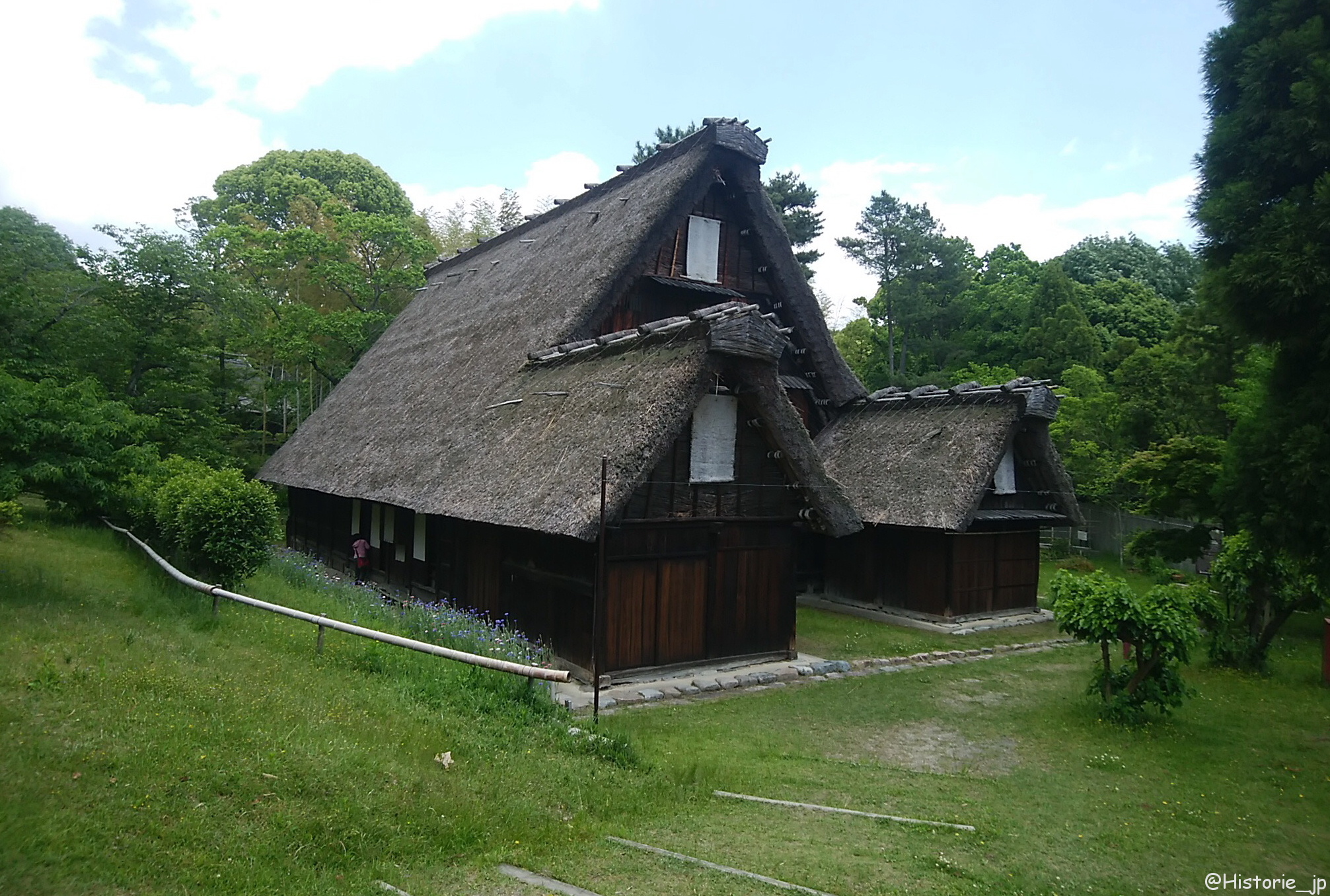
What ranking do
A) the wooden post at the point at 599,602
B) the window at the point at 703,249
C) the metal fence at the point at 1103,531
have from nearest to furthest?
1. the wooden post at the point at 599,602
2. the window at the point at 703,249
3. the metal fence at the point at 1103,531

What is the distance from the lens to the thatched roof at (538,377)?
1052 cm

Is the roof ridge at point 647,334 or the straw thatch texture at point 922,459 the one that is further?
the straw thatch texture at point 922,459

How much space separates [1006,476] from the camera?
17.4m

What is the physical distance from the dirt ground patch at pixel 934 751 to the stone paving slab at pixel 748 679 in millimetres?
2366

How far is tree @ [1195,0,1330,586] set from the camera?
653 cm

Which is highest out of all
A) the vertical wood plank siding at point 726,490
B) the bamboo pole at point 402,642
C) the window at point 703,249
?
the window at point 703,249

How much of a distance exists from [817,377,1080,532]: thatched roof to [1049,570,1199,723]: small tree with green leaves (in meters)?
5.60

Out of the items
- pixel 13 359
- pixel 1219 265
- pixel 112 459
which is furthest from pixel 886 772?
pixel 13 359

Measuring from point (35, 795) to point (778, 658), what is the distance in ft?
31.7

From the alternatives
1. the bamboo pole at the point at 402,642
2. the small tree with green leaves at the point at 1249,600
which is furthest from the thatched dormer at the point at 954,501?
the bamboo pole at the point at 402,642

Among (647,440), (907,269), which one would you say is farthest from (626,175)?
(907,269)

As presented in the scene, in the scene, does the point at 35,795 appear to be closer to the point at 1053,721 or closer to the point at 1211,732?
the point at 1053,721

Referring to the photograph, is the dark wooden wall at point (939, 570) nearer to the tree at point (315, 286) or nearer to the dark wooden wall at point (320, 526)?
the dark wooden wall at point (320, 526)

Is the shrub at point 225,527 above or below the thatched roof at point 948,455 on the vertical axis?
below
